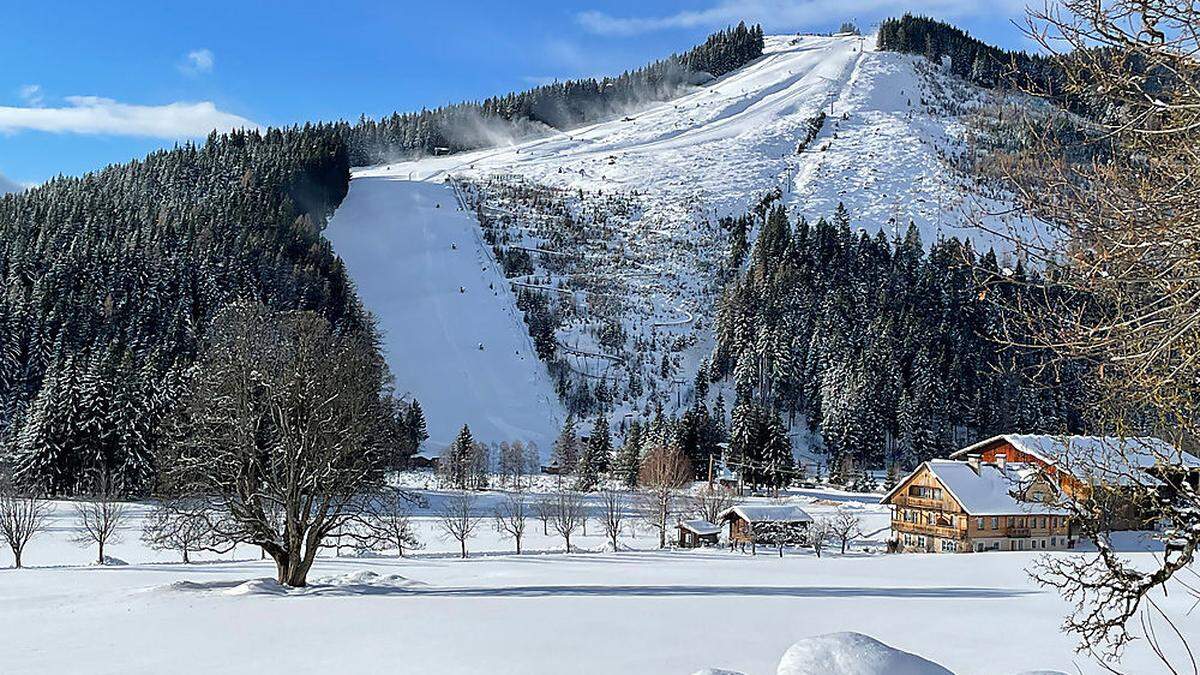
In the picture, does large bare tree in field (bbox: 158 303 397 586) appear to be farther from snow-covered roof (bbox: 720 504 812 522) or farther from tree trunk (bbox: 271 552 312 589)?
snow-covered roof (bbox: 720 504 812 522)

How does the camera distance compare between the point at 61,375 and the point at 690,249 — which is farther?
the point at 690,249

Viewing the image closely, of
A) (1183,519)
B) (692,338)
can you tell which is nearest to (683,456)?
(692,338)

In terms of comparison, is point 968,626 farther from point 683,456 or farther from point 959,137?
point 959,137

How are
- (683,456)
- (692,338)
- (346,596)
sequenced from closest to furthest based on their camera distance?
1. (346,596)
2. (683,456)
3. (692,338)

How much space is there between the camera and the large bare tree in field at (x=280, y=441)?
22344 mm

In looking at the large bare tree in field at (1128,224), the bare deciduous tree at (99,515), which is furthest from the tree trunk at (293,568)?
the large bare tree in field at (1128,224)

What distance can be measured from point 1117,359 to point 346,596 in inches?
845

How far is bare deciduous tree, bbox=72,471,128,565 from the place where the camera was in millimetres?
37312

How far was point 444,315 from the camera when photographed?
11912cm

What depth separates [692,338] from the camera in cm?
11681

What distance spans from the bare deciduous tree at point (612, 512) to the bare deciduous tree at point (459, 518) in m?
7.43

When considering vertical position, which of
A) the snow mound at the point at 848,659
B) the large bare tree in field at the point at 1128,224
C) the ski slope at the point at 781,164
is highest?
the ski slope at the point at 781,164

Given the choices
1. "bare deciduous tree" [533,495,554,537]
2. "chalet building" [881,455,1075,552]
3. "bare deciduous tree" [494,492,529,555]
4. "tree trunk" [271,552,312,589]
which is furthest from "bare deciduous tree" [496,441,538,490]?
"tree trunk" [271,552,312,589]

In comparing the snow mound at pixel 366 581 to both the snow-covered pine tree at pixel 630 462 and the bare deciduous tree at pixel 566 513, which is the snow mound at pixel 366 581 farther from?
the snow-covered pine tree at pixel 630 462
